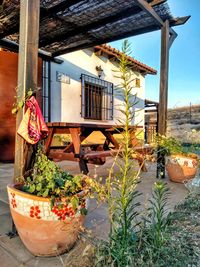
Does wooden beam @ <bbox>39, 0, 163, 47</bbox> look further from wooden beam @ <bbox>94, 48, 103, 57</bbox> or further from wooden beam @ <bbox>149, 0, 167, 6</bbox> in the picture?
wooden beam @ <bbox>94, 48, 103, 57</bbox>

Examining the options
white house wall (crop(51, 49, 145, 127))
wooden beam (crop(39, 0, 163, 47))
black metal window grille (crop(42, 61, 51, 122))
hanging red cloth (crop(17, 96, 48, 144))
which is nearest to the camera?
hanging red cloth (crop(17, 96, 48, 144))

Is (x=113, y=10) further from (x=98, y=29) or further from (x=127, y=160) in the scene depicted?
(x=127, y=160)

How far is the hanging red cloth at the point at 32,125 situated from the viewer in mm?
1538

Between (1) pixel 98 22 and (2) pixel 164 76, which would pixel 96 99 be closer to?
(1) pixel 98 22

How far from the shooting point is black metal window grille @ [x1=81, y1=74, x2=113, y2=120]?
20.1 ft

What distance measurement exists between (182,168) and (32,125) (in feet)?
7.76

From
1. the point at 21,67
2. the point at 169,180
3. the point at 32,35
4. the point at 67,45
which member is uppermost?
the point at 67,45

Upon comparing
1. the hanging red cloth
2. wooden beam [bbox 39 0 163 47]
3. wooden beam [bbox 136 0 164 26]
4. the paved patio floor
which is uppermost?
wooden beam [bbox 39 0 163 47]

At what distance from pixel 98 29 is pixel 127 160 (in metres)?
3.53

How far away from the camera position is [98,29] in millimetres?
4059

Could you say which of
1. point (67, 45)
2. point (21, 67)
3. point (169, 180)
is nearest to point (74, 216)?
point (21, 67)

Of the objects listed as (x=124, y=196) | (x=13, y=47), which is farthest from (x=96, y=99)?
(x=124, y=196)

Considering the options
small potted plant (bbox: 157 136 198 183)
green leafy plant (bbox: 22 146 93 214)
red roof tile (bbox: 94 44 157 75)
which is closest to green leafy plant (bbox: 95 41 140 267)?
green leafy plant (bbox: 22 146 93 214)

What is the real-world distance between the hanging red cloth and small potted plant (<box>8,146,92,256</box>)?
0.28 metres
